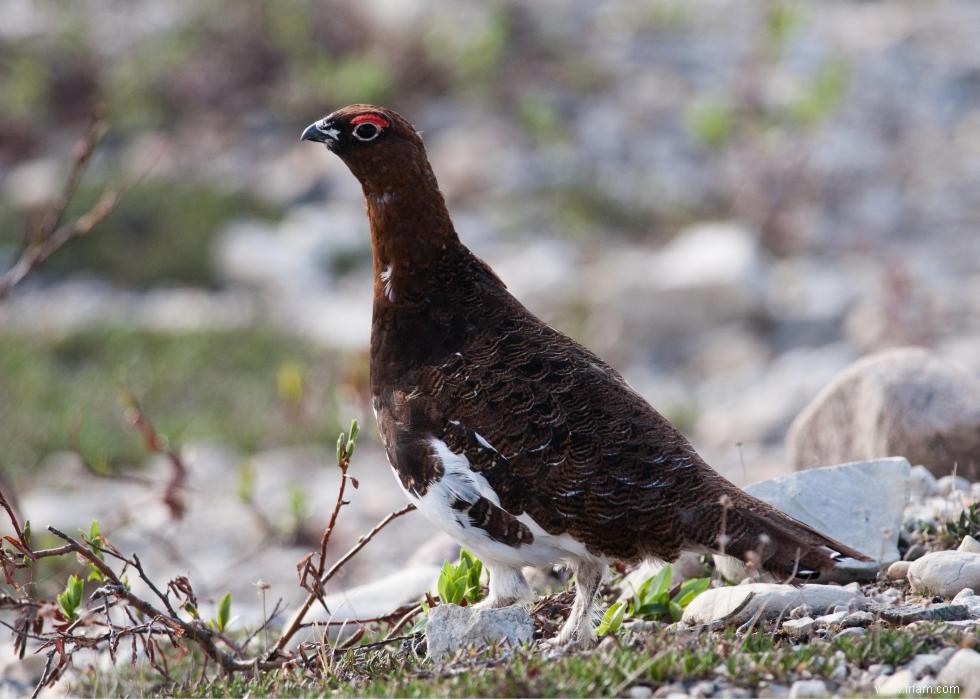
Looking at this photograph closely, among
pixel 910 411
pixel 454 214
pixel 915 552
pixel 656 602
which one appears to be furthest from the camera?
pixel 454 214

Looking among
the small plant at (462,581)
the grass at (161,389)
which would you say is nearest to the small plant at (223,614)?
the small plant at (462,581)

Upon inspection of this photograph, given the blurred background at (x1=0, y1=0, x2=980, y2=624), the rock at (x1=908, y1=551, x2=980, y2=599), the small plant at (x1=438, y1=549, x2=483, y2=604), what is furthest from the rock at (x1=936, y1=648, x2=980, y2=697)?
the blurred background at (x1=0, y1=0, x2=980, y2=624)

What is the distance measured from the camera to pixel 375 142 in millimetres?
4746

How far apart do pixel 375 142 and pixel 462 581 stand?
1471mm

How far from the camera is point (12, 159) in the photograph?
51.5 ft

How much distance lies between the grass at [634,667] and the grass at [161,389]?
5.98 m

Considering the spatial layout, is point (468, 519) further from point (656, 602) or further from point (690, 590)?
point (690, 590)

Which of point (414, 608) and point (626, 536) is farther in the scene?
point (414, 608)

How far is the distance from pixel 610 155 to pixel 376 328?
1002 centimetres

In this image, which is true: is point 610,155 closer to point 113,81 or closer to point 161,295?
point 161,295

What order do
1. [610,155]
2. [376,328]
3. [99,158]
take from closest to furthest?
[376,328]
[610,155]
[99,158]

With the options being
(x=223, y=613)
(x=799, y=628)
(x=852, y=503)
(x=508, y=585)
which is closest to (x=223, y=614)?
(x=223, y=613)

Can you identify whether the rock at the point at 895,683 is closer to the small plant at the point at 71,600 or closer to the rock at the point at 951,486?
the rock at the point at 951,486

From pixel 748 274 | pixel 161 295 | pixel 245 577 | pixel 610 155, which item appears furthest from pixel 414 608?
pixel 610 155
